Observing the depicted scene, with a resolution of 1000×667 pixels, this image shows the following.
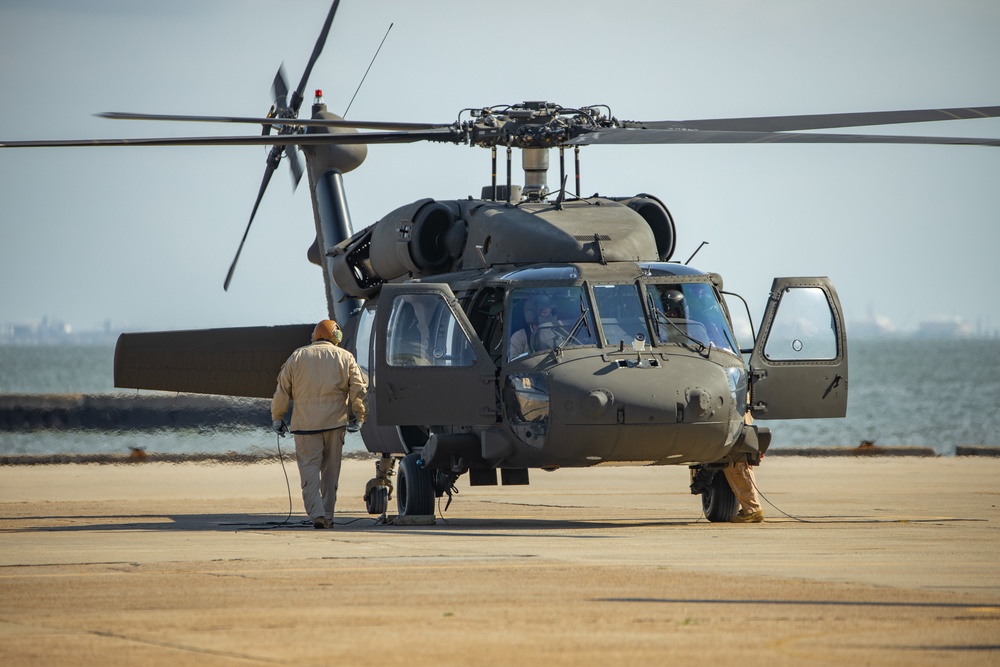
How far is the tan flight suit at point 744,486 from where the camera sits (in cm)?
1412

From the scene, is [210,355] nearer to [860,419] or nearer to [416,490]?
[416,490]

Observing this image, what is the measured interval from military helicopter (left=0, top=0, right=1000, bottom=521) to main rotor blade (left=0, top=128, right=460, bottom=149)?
21 millimetres

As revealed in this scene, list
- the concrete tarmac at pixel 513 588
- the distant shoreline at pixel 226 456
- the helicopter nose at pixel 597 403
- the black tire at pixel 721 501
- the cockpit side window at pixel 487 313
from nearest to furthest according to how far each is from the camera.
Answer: the concrete tarmac at pixel 513 588
the helicopter nose at pixel 597 403
the cockpit side window at pixel 487 313
the black tire at pixel 721 501
the distant shoreline at pixel 226 456

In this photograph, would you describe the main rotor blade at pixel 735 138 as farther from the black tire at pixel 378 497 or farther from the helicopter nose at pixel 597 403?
the black tire at pixel 378 497

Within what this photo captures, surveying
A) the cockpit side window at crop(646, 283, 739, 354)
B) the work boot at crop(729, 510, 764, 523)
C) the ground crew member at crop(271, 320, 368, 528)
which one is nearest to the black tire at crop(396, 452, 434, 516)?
the ground crew member at crop(271, 320, 368, 528)

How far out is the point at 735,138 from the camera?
42.6 ft

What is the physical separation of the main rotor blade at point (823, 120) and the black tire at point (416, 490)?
3736mm

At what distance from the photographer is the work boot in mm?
14133

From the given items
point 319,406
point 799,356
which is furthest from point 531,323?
point 799,356

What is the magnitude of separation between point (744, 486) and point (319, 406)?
148 inches

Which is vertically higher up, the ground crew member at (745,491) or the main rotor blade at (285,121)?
the main rotor blade at (285,121)

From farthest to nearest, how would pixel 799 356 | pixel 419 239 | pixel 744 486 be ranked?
pixel 419 239 < pixel 744 486 < pixel 799 356

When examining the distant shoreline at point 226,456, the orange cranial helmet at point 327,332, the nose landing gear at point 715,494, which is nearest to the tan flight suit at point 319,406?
the orange cranial helmet at point 327,332

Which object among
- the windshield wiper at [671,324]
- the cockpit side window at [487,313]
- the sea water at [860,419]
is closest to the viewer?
the windshield wiper at [671,324]
